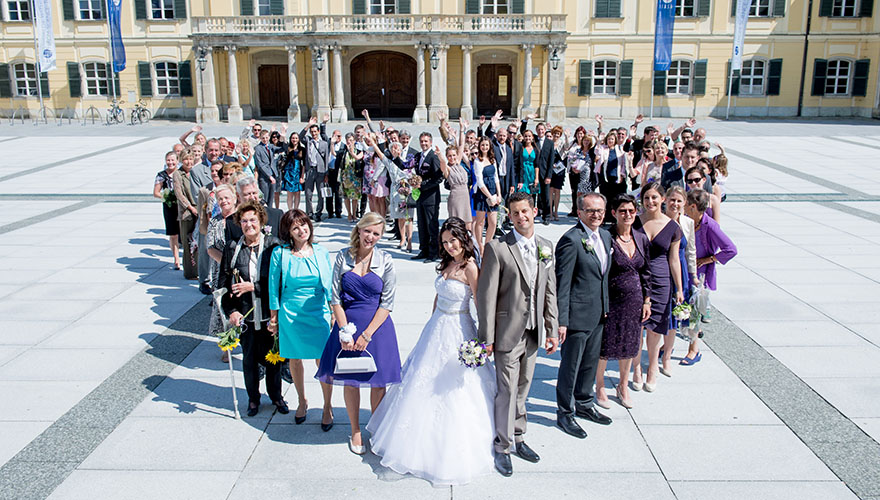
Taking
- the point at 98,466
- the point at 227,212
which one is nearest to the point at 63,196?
the point at 227,212

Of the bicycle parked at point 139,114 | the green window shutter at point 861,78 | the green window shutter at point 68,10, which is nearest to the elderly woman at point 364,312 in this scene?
the bicycle parked at point 139,114

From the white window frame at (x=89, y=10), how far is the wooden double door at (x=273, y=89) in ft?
27.2

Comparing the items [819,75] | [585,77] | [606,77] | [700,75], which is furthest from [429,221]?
[819,75]

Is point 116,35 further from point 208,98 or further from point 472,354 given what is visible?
point 472,354

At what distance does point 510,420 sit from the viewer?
532 centimetres

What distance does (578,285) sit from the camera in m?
5.75

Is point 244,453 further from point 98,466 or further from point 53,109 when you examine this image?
point 53,109

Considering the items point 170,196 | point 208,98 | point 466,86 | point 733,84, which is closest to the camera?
point 170,196

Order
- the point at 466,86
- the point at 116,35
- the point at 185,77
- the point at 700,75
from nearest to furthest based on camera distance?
the point at 116,35 → the point at 466,86 → the point at 700,75 → the point at 185,77

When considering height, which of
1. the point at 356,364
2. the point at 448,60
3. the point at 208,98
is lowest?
the point at 356,364

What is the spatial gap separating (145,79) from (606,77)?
2313 cm

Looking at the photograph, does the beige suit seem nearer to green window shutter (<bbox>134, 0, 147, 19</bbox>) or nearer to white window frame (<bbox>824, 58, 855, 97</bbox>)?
green window shutter (<bbox>134, 0, 147, 19</bbox>)

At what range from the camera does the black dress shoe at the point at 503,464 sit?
522cm

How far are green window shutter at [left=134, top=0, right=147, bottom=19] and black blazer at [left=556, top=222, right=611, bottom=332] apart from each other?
36335 millimetres
